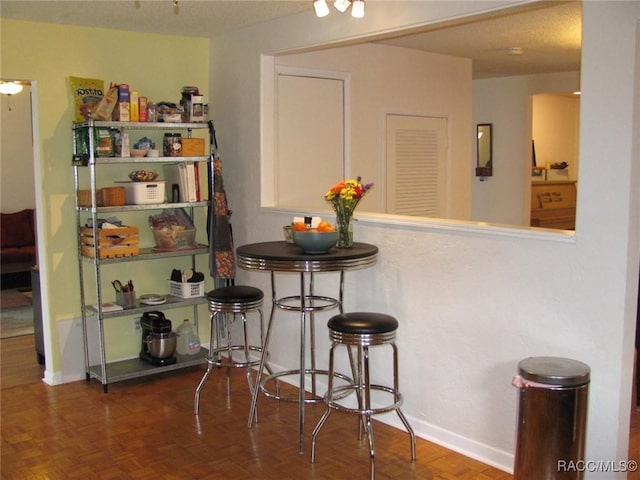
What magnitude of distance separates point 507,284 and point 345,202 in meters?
0.92

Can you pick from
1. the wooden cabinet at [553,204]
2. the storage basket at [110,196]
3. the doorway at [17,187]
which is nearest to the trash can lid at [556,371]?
the storage basket at [110,196]

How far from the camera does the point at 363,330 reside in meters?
3.18

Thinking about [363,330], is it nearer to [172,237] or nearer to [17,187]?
[172,237]

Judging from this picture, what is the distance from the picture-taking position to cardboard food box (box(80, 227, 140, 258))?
4383 millimetres

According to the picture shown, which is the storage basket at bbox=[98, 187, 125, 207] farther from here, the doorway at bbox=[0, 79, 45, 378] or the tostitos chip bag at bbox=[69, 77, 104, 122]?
the doorway at bbox=[0, 79, 45, 378]

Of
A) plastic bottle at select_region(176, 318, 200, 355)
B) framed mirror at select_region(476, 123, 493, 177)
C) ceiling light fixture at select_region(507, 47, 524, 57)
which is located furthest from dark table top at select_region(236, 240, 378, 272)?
framed mirror at select_region(476, 123, 493, 177)

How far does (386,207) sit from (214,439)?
8.32ft

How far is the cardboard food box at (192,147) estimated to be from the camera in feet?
15.3

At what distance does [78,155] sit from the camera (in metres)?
4.36

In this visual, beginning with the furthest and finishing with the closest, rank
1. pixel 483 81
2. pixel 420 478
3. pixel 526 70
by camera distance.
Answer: pixel 483 81 < pixel 526 70 < pixel 420 478

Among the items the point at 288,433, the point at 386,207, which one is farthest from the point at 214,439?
the point at 386,207

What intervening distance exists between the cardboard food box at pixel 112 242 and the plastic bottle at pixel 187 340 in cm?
67

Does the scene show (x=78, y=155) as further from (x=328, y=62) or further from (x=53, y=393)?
(x=328, y=62)

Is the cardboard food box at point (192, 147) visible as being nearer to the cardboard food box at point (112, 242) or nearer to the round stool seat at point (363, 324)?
the cardboard food box at point (112, 242)
